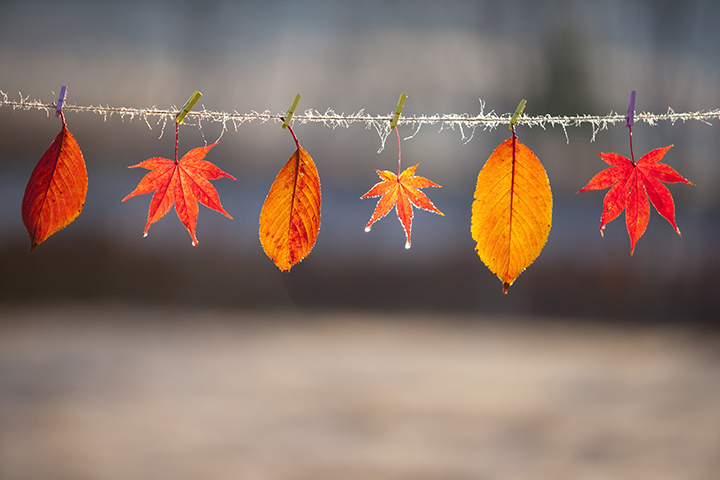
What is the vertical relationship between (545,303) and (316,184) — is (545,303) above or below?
above

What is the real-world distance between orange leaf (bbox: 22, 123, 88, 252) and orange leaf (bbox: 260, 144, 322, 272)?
25 centimetres

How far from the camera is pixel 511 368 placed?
2861 millimetres

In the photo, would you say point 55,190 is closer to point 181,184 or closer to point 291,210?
point 181,184

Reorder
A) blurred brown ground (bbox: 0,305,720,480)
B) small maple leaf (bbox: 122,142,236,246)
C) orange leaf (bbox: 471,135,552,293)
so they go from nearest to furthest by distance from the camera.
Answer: orange leaf (bbox: 471,135,552,293), small maple leaf (bbox: 122,142,236,246), blurred brown ground (bbox: 0,305,720,480)

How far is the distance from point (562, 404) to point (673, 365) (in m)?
0.95

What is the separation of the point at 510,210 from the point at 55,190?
1.94 ft

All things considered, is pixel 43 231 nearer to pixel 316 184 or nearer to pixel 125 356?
pixel 316 184

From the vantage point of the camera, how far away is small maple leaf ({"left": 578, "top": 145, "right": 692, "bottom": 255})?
666mm

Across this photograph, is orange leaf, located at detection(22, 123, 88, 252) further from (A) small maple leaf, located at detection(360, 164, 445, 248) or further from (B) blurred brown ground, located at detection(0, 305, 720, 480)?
(B) blurred brown ground, located at detection(0, 305, 720, 480)

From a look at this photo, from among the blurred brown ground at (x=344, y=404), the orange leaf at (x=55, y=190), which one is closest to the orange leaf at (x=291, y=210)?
the orange leaf at (x=55, y=190)

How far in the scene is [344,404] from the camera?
2.36 metres

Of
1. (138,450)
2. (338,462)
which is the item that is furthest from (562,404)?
(138,450)

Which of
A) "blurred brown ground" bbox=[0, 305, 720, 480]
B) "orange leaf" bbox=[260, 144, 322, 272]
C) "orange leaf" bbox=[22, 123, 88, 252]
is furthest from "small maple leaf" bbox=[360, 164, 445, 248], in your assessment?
"blurred brown ground" bbox=[0, 305, 720, 480]

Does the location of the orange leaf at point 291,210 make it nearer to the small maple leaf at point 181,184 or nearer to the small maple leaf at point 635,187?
the small maple leaf at point 181,184
